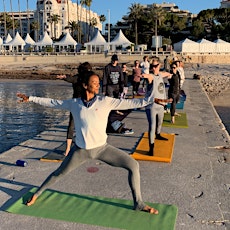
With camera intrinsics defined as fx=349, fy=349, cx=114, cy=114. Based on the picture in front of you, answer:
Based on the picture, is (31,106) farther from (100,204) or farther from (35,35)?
(35,35)

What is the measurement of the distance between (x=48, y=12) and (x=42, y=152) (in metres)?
116

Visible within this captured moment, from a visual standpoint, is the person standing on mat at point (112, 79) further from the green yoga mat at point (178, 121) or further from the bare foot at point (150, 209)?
the bare foot at point (150, 209)

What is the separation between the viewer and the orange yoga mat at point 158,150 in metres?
6.78

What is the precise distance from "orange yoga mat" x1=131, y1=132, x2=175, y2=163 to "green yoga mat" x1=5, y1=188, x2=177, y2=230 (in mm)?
2004

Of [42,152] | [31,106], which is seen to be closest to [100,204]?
[42,152]

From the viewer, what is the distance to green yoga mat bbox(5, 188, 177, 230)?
424 centimetres

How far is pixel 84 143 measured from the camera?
4.19 metres

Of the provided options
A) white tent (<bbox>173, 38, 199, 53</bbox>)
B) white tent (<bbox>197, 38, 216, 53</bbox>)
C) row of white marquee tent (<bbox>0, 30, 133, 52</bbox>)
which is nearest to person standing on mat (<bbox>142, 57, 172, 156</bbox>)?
row of white marquee tent (<bbox>0, 30, 133, 52</bbox>)

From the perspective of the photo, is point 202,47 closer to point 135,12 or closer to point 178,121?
point 135,12

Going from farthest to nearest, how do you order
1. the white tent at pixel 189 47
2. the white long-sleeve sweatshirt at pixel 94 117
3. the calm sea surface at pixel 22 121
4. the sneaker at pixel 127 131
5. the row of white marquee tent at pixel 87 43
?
the white tent at pixel 189 47 → the row of white marquee tent at pixel 87 43 → the calm sea surface at pixel 22 121 → the sneaker at pixel 127 131 → the white long-sleeve sweatshirt at pixel 94 117

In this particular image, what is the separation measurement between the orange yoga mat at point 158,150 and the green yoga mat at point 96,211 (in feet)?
6.57

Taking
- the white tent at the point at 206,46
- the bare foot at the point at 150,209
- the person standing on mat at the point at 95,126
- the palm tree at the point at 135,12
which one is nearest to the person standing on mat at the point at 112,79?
the bare foot at the point at 150,209

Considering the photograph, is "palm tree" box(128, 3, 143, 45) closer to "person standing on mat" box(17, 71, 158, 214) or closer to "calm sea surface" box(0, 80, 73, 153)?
"calm sea surface" box(0, 80, 73, 153)

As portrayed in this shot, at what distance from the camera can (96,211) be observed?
4559 millimetres
